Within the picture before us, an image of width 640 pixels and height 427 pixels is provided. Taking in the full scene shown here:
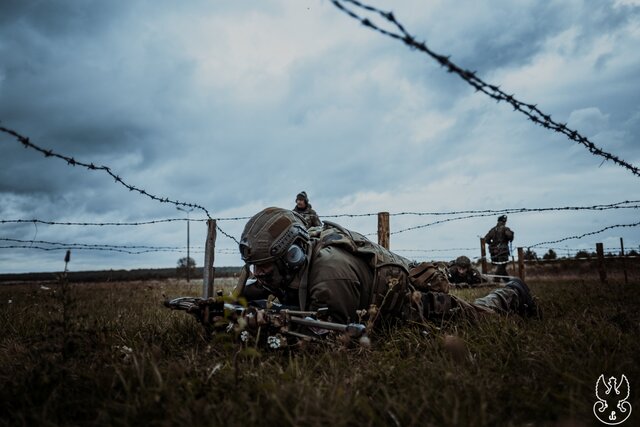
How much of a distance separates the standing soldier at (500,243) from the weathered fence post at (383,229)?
25.0 feet

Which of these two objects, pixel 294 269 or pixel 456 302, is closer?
pixel 294 269

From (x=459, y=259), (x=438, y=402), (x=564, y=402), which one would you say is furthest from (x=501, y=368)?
(x=459, y=259)

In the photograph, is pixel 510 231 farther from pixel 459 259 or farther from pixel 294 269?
pixel 294 269

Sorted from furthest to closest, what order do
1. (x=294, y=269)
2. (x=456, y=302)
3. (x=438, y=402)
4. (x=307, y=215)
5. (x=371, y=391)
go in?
(x=307, y=215), (x=456, y=302), (x=294, y=269), (x=371, y=391), (x=438, y=402)

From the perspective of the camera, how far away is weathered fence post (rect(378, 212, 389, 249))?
7215 mm

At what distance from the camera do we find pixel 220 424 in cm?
159

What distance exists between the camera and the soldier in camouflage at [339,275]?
3.34 m

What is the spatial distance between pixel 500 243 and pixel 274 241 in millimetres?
11934

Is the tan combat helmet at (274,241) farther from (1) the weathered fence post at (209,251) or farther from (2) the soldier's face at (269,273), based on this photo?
(1) the weathered fence post at (209,251)

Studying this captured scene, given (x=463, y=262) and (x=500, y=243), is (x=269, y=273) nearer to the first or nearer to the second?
(x=463, y=262)

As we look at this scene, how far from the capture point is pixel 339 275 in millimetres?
3342

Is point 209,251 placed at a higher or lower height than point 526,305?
higher

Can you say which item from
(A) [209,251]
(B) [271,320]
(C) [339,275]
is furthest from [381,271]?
(A) [209,251]

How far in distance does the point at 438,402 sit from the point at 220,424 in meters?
0.98
